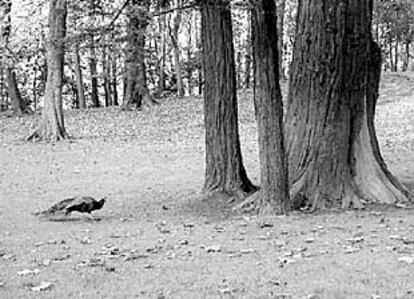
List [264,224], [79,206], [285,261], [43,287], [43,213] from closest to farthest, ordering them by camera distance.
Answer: [43,287] → [285,261] → [264,224] → [79,206] → [43,213]

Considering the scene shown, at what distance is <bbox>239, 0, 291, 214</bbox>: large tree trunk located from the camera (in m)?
9.89

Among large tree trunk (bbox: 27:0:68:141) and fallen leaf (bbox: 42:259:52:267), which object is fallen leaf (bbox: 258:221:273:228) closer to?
fallen leaf (bbox: 42:259:52:267)

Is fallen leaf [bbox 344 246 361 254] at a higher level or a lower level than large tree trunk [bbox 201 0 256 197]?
lower

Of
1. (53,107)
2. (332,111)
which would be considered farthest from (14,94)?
(332,111)

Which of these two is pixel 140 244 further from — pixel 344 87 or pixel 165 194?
pixel 165 194

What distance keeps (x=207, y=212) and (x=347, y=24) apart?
3.73m

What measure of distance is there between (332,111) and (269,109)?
1.44m

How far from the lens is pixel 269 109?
33.3ft

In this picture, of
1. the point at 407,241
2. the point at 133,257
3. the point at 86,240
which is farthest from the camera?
the point at 86,240

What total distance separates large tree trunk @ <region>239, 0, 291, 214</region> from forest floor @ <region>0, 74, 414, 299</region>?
1.39 feet

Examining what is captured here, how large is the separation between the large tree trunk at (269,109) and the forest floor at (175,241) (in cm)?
42

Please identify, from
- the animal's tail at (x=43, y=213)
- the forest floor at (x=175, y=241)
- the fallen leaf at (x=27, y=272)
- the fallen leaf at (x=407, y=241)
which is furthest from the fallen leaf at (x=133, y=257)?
the animal's tail at (x=43, y=213)

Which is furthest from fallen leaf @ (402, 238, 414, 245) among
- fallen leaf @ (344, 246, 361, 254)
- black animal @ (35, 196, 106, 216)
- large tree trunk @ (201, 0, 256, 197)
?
black animal @ (35, 196, 106, 216)

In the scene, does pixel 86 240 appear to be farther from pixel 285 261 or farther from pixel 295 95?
pixel 295 95
